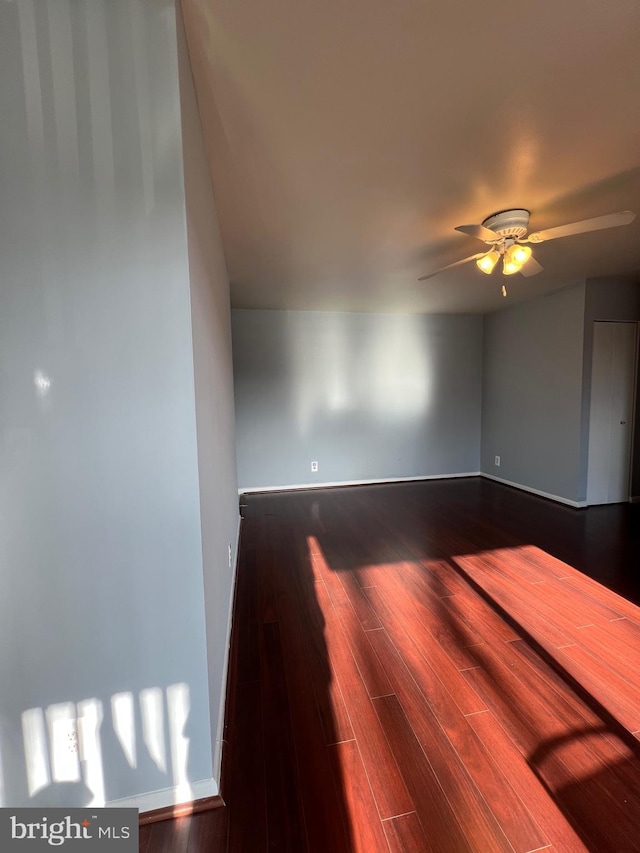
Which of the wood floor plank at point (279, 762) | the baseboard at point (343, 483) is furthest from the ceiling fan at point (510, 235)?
the baseboard at point (343, 483)

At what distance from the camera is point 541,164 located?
1.77 metres

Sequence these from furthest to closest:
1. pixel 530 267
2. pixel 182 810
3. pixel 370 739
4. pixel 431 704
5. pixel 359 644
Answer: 1. pixel 530 267
2. pixel 359 644
3. pixel 431 704
4. pixel 370 739
5. pixel 182 810

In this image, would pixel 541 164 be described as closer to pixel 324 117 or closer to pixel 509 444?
pixel 324 117

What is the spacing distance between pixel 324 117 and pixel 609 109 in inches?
45.3

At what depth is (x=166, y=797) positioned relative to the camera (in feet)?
3.74

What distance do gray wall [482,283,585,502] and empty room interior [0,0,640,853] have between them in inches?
76.3

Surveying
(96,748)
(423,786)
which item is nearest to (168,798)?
(96,748)

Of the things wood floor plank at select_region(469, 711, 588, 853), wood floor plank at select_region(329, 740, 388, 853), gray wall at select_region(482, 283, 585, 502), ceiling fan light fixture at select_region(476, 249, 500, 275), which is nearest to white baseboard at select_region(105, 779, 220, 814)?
wood floor plank at select_region(329, 740, 388, 853)

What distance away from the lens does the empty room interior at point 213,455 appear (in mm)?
968

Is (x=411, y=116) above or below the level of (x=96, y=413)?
above

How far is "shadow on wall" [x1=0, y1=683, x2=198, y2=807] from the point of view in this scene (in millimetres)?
1047

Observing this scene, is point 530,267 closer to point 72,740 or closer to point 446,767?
point 446,767

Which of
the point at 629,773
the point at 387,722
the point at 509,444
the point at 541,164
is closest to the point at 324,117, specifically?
the point at 541,164

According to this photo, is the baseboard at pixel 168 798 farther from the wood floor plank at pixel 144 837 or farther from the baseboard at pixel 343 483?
the baseboard at pixel 343 483
